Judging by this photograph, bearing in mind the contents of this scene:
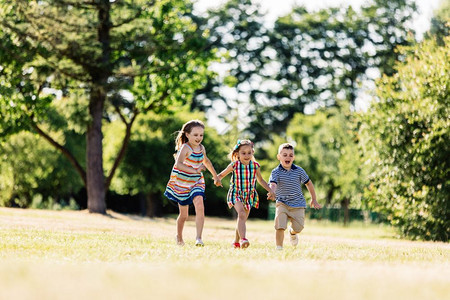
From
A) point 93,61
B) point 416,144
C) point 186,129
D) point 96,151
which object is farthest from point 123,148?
point 186,129

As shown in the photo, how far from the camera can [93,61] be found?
77.4ft

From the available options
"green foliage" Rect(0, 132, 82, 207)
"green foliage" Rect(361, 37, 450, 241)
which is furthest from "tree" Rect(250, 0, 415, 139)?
"green foliage" Rect(361, 37, 450, 241)

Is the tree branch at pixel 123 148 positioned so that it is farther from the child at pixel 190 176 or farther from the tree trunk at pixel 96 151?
the child at pixel 190 176

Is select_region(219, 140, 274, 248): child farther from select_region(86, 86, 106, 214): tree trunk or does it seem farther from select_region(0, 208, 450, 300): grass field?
select_region(86, 86, 106, 214): tree trunk

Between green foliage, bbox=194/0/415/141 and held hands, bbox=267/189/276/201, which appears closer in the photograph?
held hands, bbox=267/189/276/201

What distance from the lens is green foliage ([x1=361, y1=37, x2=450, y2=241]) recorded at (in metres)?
17.6

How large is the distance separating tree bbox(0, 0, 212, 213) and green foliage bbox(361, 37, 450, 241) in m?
8.91

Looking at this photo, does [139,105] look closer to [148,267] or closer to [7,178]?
[7,178]

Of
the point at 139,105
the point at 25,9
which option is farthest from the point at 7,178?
the point at 25,9

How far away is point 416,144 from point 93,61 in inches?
448

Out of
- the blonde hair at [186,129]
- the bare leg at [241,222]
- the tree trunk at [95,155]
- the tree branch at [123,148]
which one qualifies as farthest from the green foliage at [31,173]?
the bare leg at [241,222]

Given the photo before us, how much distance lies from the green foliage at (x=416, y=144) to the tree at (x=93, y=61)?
29.2 feet

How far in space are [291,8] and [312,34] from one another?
2873mm

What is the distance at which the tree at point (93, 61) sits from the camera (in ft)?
75.5
